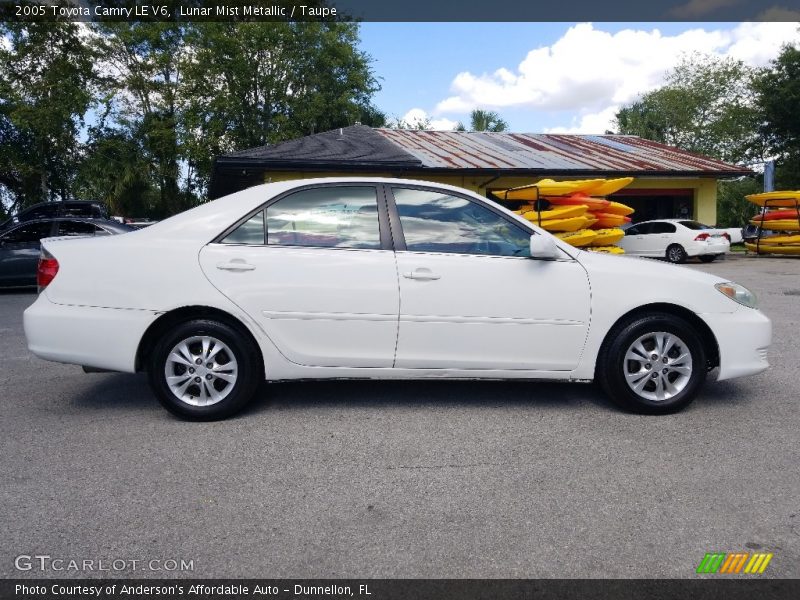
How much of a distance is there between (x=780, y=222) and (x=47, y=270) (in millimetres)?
22842

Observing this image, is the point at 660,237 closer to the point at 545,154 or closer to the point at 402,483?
the point at 545,154

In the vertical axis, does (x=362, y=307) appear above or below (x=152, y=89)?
below

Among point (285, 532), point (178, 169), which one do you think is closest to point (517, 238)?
point (285, 532)

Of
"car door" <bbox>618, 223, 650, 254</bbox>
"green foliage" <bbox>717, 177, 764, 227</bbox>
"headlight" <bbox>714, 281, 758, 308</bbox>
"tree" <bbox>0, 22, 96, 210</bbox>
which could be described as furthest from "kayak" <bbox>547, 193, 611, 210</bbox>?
"green foliage" <bbox>717, 177, 764, 227</bbox>

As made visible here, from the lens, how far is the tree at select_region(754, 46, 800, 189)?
1224 inches

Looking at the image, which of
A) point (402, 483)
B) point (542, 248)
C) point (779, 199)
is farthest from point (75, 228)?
point (779, 199)

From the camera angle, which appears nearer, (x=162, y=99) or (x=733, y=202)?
(x=162, y=99)

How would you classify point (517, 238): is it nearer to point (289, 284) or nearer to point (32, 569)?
point (289, 284)

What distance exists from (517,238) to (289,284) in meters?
1.59

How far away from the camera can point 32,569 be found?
2510mm

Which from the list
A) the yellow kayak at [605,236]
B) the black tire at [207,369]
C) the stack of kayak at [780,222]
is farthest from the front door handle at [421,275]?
the stack of kayak at [780,222]

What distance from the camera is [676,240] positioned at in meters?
20.3

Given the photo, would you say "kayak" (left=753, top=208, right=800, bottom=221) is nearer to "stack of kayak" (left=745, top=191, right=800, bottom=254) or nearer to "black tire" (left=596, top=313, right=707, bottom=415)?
"stack of kayak" (left=745, top=191, right=800, bottom=254)

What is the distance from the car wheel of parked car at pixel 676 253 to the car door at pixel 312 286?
18.3 m
